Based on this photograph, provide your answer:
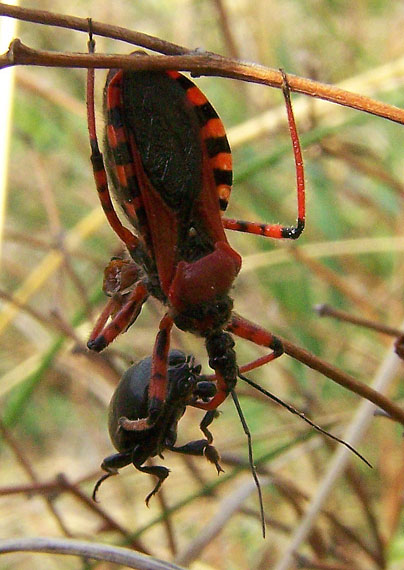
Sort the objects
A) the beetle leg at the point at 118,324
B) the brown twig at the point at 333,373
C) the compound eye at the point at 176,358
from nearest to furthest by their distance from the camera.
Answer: the brown twig at the point at 333,373, the compound eye at the point at 176,358, the beetle leg at the point at 118,324

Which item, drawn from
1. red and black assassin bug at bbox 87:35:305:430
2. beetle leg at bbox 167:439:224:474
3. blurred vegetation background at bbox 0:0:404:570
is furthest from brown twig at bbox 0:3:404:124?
blurred vegetation background at bbox 0:0:404:570

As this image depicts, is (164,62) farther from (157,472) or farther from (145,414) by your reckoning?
(157,472)

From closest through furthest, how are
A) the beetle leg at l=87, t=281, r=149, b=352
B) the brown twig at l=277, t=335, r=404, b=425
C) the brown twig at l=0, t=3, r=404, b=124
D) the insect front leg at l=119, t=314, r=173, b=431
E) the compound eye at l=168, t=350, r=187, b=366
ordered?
the brown twig at l=0, t=3, r=404, b=124 < the brown twig at l=277, t=335, r=404, b=425 < the insect front leg at l=119, t=314, r=173, b=431 < the compound eye at l=168, t=350, r=187, b=366 < the beetle leg at l=87, t=281, r=149, b=352

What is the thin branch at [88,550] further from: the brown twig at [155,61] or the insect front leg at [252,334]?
the brown twig at [155,61]

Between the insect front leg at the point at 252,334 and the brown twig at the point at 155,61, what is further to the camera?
the insect front leg at the point at 252,334

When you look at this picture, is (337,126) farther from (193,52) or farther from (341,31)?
(341,31)

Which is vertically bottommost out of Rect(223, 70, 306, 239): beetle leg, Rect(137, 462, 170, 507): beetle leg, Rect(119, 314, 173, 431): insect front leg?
Rect(137, 462, 170, 507): beetle leg

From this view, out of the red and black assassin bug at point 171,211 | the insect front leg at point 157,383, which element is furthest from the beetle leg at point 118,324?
the insect front leg at point 157,383

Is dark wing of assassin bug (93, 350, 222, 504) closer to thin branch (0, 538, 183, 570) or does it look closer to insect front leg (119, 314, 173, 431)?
insect front leg (119, 314, 173, 431)
